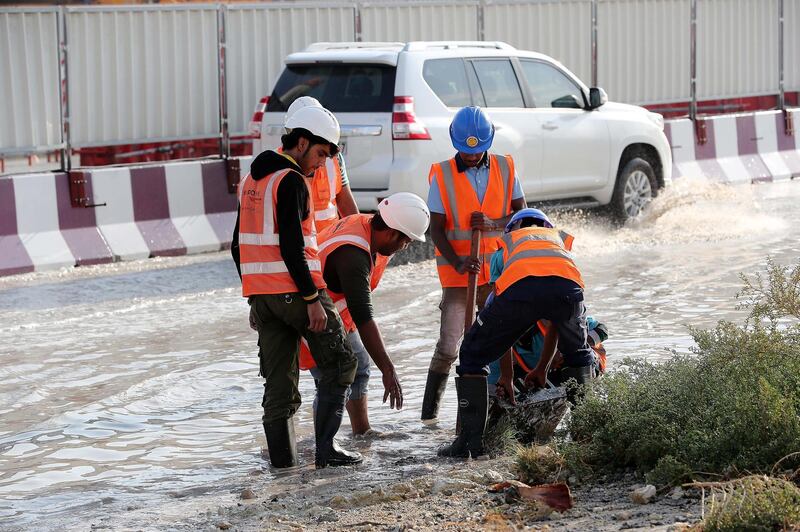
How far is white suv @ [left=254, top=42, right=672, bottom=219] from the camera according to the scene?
11.9 m

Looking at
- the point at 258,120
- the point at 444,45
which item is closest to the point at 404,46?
the point at 444,45

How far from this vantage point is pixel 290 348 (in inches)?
260

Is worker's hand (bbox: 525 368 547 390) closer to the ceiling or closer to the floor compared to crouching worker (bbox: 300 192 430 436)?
closer to the floor

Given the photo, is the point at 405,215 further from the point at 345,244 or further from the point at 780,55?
the point at 780,55

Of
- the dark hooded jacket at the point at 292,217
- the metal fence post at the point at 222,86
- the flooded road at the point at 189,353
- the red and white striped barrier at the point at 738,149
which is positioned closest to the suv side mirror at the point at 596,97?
the flooded road at the point at 189,353

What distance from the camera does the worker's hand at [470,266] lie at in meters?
7.27

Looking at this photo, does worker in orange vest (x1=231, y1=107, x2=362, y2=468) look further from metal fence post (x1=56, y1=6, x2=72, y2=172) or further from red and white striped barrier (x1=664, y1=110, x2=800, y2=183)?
red and white striped barrier (x1=664, y1=110, x2=800, y2=183)

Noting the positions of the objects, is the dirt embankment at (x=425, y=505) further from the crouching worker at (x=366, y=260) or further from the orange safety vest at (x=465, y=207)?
the orange safety vest at (x=465, y=207)

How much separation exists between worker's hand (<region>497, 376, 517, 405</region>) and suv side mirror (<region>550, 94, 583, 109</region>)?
22.4 ft

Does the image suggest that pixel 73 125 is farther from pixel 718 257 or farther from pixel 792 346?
pixel 792 346

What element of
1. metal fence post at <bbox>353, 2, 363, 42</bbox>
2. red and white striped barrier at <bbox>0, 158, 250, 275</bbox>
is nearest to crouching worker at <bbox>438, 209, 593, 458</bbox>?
red and white striped barrier at <bbox>0, 158, 250, 275</bbox>

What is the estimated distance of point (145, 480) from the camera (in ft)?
21.9

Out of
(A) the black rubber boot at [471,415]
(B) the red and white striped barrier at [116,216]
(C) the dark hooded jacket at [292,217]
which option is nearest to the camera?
(C) the dark hooded jacket at [292,217]

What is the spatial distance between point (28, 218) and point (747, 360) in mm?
7702
